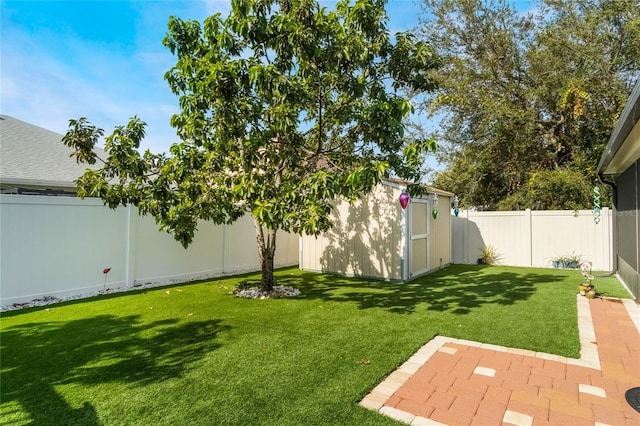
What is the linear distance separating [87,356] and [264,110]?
13.2ft

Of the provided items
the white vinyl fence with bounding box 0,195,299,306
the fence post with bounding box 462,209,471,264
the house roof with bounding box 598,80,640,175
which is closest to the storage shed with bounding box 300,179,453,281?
the fence post with bounding box 462,209,471,264

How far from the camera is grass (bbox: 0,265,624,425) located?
2875 mm

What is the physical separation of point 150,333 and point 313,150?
4352 millimetres

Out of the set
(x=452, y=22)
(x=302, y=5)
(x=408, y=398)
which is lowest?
(x=408, y=398)

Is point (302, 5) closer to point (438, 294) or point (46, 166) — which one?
point (438, 294)

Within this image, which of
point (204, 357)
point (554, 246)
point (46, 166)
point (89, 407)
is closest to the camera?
point (89, 407)

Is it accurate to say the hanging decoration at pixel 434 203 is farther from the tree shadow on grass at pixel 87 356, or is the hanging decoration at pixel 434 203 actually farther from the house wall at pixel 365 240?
the tree shadow on grass at pixel 87 356

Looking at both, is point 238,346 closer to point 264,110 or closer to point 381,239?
point 264,110

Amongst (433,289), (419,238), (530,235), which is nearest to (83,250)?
(433,289)

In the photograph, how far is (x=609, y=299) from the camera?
264 inches

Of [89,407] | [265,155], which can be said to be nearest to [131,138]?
[265,155]

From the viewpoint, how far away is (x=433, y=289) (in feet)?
25.9

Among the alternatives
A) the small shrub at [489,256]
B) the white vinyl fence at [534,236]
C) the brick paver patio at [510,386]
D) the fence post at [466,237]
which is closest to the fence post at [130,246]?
the brick paver patio at [510,386]

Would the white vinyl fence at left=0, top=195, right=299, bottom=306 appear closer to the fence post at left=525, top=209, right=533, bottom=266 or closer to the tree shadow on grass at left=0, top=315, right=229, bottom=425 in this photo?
the tree shadow on grass at left=0, top=315, right=229, bottom=425
